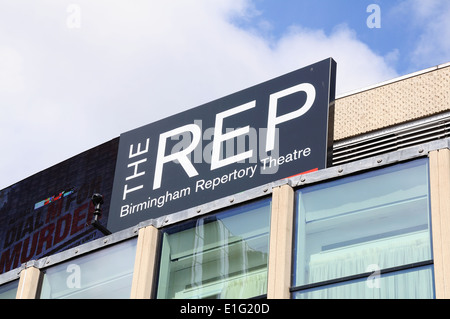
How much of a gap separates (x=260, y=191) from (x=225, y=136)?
6.29 m

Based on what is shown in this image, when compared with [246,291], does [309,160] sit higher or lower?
higher

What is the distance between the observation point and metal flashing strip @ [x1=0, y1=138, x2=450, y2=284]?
48.6 ft

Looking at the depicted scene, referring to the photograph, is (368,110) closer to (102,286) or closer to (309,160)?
(309,160)

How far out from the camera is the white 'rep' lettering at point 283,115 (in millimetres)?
20594

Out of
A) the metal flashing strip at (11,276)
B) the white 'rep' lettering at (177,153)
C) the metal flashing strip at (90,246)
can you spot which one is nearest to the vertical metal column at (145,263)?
the metal flashing strip at (90,246)

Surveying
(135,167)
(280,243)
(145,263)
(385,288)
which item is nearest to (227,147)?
(135,167)

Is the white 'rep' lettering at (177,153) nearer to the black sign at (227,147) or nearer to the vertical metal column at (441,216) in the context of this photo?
the black sign at (227,147)

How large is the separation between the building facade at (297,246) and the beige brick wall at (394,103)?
1181 cm

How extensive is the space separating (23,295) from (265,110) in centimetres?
664

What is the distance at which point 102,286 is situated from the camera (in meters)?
16.9

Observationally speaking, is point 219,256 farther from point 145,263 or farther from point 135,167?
point 135,167

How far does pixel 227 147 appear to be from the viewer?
71.2 feet

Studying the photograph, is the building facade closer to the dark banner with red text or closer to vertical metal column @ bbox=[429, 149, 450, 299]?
vertical metal column @ bbox=[429, 149, 450, 299]
